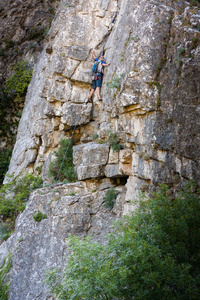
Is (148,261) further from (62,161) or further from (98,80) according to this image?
(98,80)

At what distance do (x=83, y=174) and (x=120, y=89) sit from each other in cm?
466

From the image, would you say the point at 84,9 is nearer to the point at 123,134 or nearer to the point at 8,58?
the point at 123,134

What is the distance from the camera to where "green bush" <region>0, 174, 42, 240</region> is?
1712 centimetres

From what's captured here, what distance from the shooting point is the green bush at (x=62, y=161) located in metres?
17.0

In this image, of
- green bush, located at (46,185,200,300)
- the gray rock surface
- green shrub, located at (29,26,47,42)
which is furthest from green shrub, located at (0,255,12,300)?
green shrub, located at (29,26,47,42)

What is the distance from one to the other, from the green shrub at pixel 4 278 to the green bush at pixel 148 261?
18.1 ft

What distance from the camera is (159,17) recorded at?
13.1m

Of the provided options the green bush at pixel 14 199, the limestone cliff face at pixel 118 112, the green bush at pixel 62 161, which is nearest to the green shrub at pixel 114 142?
the limestone cliff face at pixel 118 112

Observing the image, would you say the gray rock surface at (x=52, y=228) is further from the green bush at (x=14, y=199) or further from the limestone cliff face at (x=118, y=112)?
the green bush at (x=14, y=199)

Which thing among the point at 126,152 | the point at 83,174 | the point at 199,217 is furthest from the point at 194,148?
the point at 83,174

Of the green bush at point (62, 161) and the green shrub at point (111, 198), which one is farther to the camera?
the green bush at point (62, 161)

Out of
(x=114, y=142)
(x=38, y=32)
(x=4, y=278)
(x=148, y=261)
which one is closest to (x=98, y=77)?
(x=114, y=142)

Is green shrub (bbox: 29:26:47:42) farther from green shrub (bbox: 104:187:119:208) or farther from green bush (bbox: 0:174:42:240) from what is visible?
green shrub (bbox: 104:187:119:208)

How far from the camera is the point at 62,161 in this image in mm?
17234
